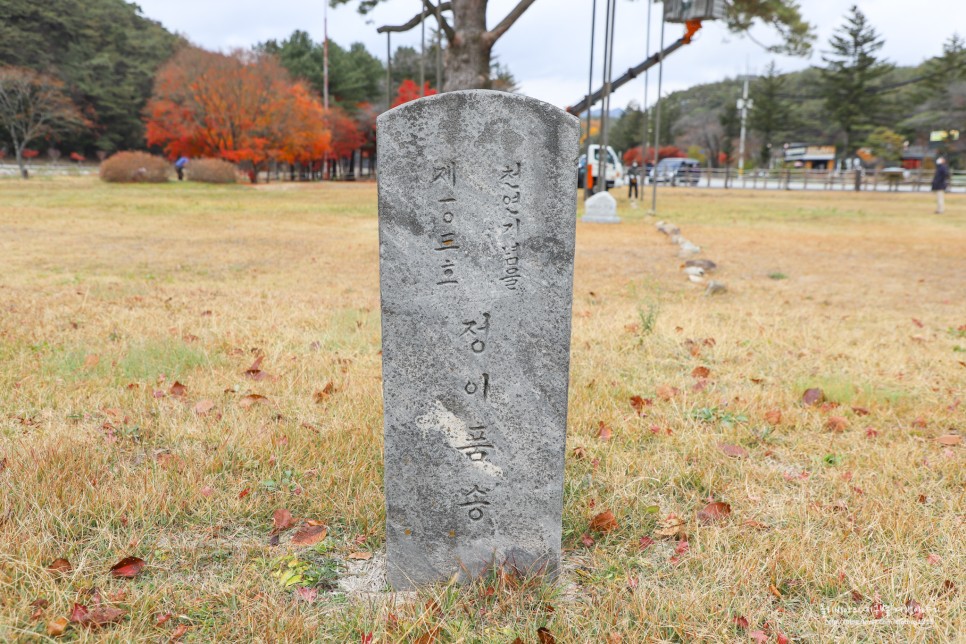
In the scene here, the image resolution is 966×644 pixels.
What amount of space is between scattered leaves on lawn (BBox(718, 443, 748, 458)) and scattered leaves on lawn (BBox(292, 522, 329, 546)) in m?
1.93

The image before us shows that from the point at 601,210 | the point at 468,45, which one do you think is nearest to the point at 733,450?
the point at 468,45

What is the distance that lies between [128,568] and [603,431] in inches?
86.7

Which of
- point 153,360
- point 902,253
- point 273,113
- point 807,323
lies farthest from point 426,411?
point 273,113

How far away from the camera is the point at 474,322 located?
2.04 metres

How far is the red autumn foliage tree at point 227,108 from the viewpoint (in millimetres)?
34469

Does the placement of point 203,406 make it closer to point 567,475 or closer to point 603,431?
point 567,475

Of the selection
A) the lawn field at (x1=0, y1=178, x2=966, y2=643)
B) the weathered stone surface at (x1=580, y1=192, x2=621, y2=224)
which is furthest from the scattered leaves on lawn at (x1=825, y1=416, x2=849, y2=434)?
the weathered stone surface at (x1=580, y1=192, x2=621, y2=224)

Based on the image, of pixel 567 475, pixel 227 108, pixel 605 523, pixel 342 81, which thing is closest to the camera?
pixel 605 523

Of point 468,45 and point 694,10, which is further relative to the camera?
point 694,10

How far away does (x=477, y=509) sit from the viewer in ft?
7.19

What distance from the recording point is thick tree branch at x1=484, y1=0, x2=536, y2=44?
12.0 m

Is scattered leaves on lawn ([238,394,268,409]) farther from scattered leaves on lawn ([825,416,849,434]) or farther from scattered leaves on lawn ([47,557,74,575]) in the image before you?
scattered leaves on lawn ([825,416,849,434])

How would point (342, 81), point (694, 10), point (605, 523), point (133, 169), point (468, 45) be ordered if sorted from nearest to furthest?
point (605, 523) → point (468, 45) → point (694, 10) → point (133, 169) → point (342, 81)

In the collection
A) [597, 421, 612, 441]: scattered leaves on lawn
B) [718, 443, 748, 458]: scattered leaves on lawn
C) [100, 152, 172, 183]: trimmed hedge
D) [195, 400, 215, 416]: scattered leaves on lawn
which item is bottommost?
[718, 443, 748, 458]: scattered leaves on lawn
